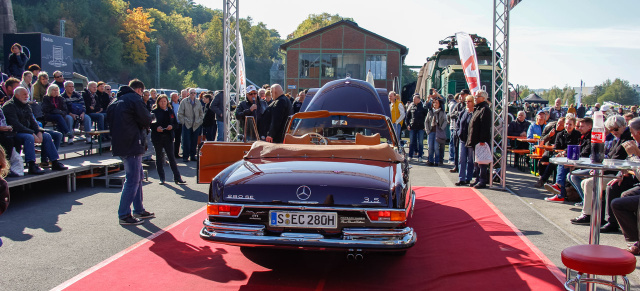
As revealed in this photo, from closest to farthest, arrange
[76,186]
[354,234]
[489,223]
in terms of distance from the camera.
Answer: [354,234] < [489,223] < [76,186]

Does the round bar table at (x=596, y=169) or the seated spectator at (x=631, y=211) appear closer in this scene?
the round bar table at (x=596, y=169)

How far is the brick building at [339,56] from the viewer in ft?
144

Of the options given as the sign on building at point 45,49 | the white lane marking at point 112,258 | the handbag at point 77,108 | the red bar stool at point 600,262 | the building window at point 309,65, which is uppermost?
Answer: the building window at point 309,65

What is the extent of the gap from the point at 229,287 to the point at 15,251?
2.79 metres

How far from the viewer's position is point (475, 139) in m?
9.95

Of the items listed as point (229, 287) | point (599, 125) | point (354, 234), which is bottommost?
point (229, 287)

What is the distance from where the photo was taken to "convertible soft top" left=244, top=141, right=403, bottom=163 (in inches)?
205

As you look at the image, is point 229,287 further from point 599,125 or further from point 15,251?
point 599,125

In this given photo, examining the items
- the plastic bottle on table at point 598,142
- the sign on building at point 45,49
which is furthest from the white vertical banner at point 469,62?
the sign on building at point 45,49

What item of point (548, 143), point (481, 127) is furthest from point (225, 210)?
point (548, 143)

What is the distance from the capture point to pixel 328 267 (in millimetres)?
5051

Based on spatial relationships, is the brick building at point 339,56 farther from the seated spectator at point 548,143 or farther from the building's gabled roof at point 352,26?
the seated spectator at point 548,143

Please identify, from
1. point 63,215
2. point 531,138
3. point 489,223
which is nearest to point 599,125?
point 489,223

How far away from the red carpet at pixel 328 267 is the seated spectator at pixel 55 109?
667 cm
